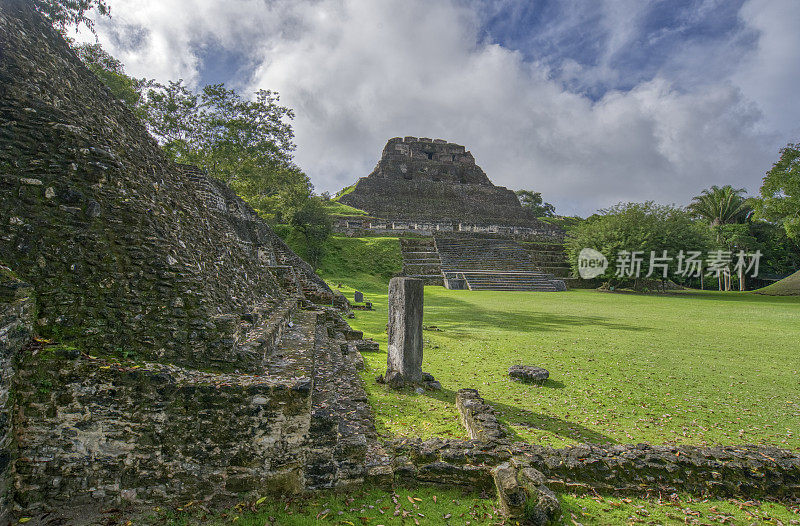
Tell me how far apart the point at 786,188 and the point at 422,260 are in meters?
26.0

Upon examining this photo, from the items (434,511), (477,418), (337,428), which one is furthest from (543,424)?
(337,428)

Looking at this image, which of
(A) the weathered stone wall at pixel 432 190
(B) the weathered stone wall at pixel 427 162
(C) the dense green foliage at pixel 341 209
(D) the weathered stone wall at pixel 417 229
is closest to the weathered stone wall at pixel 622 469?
(D) the weathered stone wall at pixel 417 229

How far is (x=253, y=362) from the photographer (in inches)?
148

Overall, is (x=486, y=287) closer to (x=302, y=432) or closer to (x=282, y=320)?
(x=282, y=320)

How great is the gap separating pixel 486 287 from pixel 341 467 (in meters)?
24.5

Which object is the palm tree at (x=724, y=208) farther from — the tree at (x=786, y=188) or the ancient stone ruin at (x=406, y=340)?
the ancient stone ruin at (x=406, y=340)

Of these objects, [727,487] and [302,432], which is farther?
[727,487]

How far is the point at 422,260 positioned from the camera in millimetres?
32219

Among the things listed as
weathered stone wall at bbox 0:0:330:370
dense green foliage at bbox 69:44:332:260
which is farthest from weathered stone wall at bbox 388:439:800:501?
dense green foliage at bbox 69:44:332:260

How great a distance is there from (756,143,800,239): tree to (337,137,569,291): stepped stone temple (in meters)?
14.6

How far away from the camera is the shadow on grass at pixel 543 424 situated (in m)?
4.80

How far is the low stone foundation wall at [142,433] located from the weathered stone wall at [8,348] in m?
0.07

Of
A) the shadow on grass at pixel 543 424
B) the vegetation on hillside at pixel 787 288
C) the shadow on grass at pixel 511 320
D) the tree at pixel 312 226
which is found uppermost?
the tree at pixel 312 226

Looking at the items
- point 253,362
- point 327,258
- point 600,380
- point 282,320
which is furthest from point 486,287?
point 253,362
